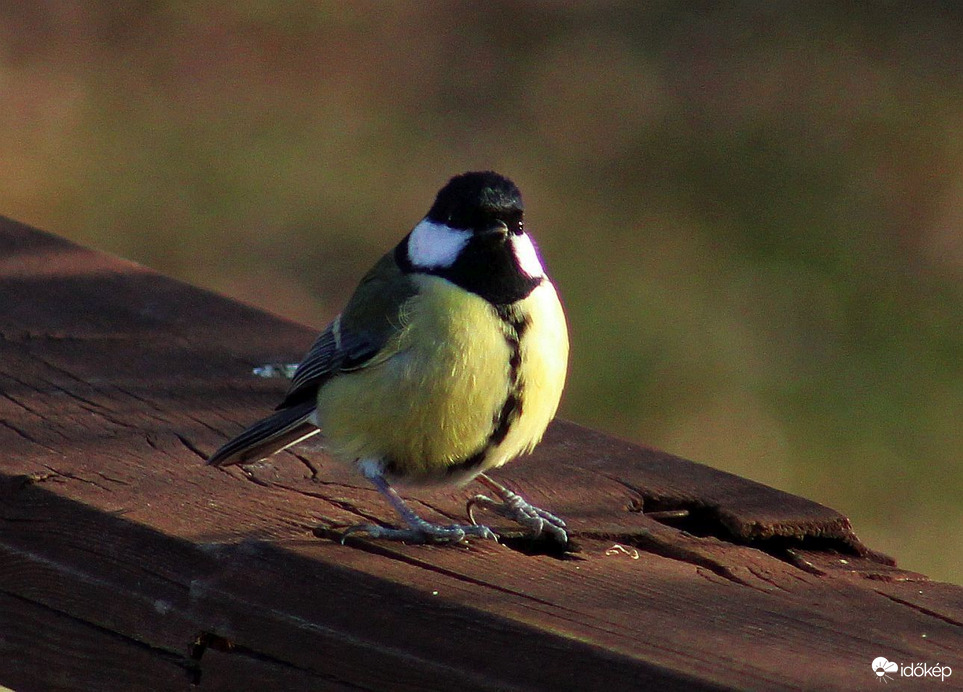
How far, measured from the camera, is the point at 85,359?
118 inches

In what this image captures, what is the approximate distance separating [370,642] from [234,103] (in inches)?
258

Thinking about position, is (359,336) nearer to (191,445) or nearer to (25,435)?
(191,445)

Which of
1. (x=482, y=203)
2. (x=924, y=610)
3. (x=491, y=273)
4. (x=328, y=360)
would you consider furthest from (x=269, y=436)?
(x=924, y=610)

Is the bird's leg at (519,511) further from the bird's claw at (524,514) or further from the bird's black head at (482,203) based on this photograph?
the bird's black head at (482,203)

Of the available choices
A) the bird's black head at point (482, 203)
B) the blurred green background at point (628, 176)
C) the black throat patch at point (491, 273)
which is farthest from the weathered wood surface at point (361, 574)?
the blurred green background at point (628, 176)

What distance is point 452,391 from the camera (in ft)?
8.57

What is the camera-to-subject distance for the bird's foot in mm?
2275

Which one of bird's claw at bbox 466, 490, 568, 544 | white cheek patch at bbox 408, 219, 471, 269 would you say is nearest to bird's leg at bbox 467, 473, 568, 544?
bird's claw at bbox 466, 490, 568, 544

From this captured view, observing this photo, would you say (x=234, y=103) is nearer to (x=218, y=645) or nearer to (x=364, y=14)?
(x=364, y=14)

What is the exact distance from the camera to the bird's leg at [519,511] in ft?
7.88

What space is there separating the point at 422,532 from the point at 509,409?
39cm

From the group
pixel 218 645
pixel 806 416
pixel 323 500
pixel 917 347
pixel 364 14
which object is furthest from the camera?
pixel 364 14

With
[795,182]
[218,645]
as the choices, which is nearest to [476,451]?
[218,645]

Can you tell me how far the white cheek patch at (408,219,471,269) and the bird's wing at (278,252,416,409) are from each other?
55 millimetres
